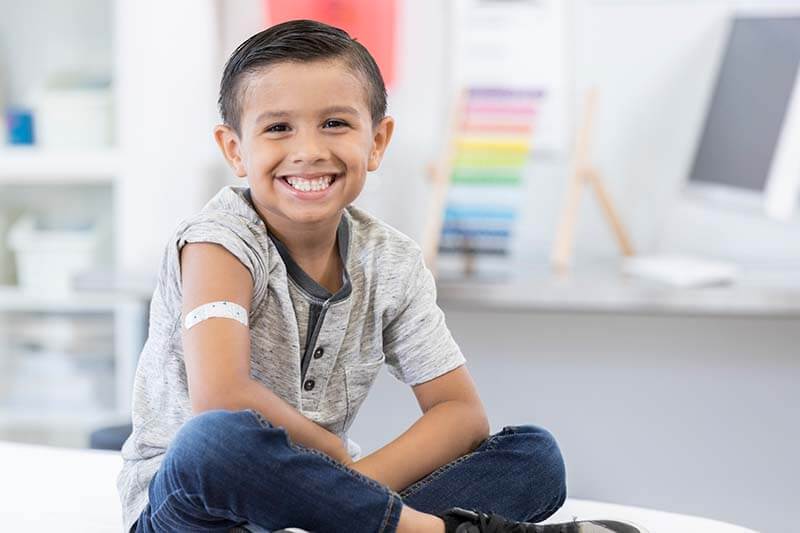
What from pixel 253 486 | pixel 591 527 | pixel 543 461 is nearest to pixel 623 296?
pixel 543 461

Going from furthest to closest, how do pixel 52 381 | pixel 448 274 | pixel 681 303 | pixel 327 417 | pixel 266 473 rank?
pixel 52 381 → pixel 448 274 → pixel 681 303 → pixel 327 417 → pixel 266 473

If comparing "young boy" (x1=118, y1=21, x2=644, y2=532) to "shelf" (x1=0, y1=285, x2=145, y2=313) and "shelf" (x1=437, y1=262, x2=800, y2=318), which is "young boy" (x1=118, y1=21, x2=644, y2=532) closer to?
"shelf" (x1=437, y1=262, x2=800, y2=318)

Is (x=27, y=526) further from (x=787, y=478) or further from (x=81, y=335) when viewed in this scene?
(x=787, y=478)

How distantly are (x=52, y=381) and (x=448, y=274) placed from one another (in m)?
1.06

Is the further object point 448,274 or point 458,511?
point 448,274

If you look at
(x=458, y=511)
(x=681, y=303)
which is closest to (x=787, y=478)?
(x=681, y=303)

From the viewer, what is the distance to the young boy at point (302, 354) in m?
1.20

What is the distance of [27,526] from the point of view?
144 centimetres

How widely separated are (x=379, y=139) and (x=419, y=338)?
244mm

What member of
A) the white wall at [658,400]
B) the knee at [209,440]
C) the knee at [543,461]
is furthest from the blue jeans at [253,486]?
the white wall at [658,400]

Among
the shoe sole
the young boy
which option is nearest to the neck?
the young boy

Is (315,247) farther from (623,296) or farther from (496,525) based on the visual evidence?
(623,296)

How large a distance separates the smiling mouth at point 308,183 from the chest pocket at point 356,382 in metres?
0.22

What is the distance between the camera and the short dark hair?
132cm
